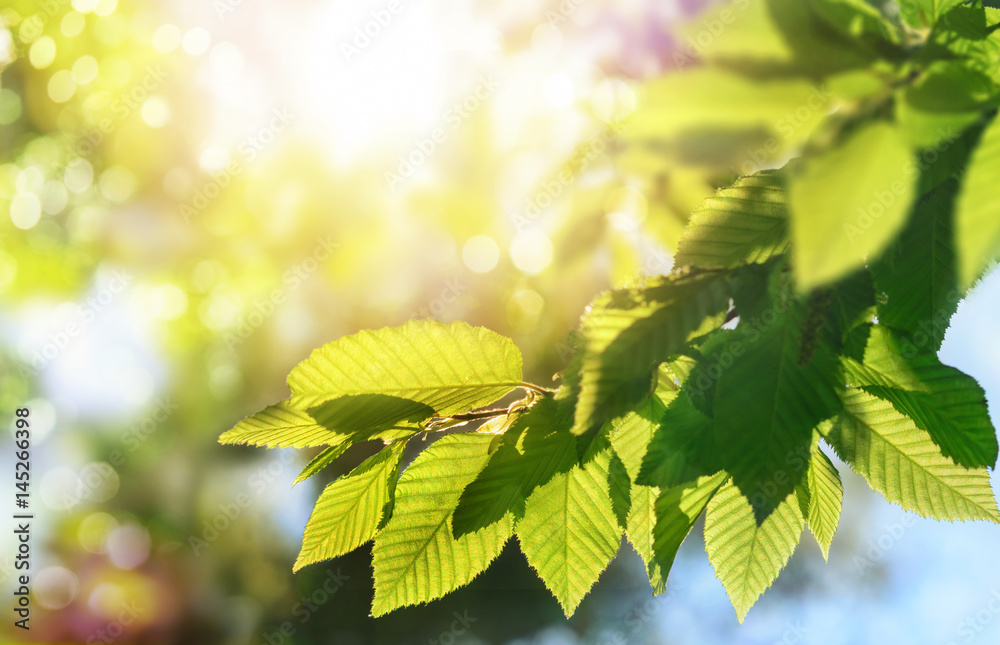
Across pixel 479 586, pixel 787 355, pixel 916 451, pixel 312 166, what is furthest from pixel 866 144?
pixel 479 586

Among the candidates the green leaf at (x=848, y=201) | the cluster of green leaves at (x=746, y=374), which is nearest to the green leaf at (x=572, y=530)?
the cluster of green leaves at (x=746, y=374)

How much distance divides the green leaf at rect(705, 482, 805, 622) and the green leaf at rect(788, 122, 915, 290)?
43 cm

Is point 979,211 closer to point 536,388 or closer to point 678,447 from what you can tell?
point 678,447

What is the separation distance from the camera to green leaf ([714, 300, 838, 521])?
0.50m

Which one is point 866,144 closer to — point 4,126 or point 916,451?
point 916,451

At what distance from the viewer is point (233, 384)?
9.41 metres

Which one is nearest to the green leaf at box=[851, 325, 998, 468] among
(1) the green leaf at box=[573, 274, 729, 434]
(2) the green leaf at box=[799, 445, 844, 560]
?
(2) the green leaf at box=[799, 445, 844, 560]

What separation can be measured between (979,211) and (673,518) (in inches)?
16.9

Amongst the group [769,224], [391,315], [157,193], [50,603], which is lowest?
[50,603]

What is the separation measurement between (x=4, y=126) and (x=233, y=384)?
4.30m

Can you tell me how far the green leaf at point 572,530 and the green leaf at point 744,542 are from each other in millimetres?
107

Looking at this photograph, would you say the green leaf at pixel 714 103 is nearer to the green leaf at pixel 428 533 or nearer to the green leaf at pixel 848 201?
the green leaf at pixel 848 201

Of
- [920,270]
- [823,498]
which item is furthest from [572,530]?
[920,270]

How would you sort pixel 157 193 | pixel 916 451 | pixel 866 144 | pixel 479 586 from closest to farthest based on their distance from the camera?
pixel 866 144 < pixel 916 451 < pixel 157 193 < pixel 479 586
